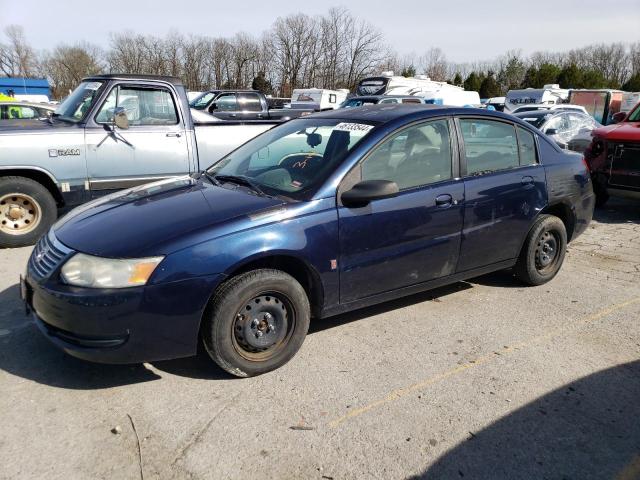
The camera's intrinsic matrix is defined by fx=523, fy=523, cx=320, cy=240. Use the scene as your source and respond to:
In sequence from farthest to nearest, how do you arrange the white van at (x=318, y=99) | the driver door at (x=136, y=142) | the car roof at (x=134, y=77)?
1. the white van at (x=318, y=99)
2. the car roof at (x=134, y=77)
3. the driver door at (x=136, y=142)

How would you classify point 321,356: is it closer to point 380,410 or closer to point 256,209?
point 380,410

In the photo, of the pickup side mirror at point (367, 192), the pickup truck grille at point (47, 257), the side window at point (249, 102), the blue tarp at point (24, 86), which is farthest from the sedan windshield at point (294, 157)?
the blue tarp at point (24, 86)

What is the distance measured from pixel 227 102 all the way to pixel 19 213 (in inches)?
347

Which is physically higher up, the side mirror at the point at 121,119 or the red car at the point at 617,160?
the side mirror at the point at 121,119

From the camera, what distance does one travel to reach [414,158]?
389 cm

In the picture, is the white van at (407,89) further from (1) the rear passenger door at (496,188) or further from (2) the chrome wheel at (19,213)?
(2) the chrome wheel at (19,213)

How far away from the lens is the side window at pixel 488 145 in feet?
13.7

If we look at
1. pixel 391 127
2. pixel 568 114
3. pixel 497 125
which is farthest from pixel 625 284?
pixel 568 114

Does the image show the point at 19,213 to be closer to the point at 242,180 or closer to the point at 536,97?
the point at 242,180

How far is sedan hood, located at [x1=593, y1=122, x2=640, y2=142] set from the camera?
759 cm

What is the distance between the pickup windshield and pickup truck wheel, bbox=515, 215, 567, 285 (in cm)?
516

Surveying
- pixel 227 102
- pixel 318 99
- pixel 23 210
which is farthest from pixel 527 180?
pixel 318 99

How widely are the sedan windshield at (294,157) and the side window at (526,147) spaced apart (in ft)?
5.26

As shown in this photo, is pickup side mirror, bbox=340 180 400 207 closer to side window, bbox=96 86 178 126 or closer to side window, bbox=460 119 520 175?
side window, bbox=460 119 520 175
